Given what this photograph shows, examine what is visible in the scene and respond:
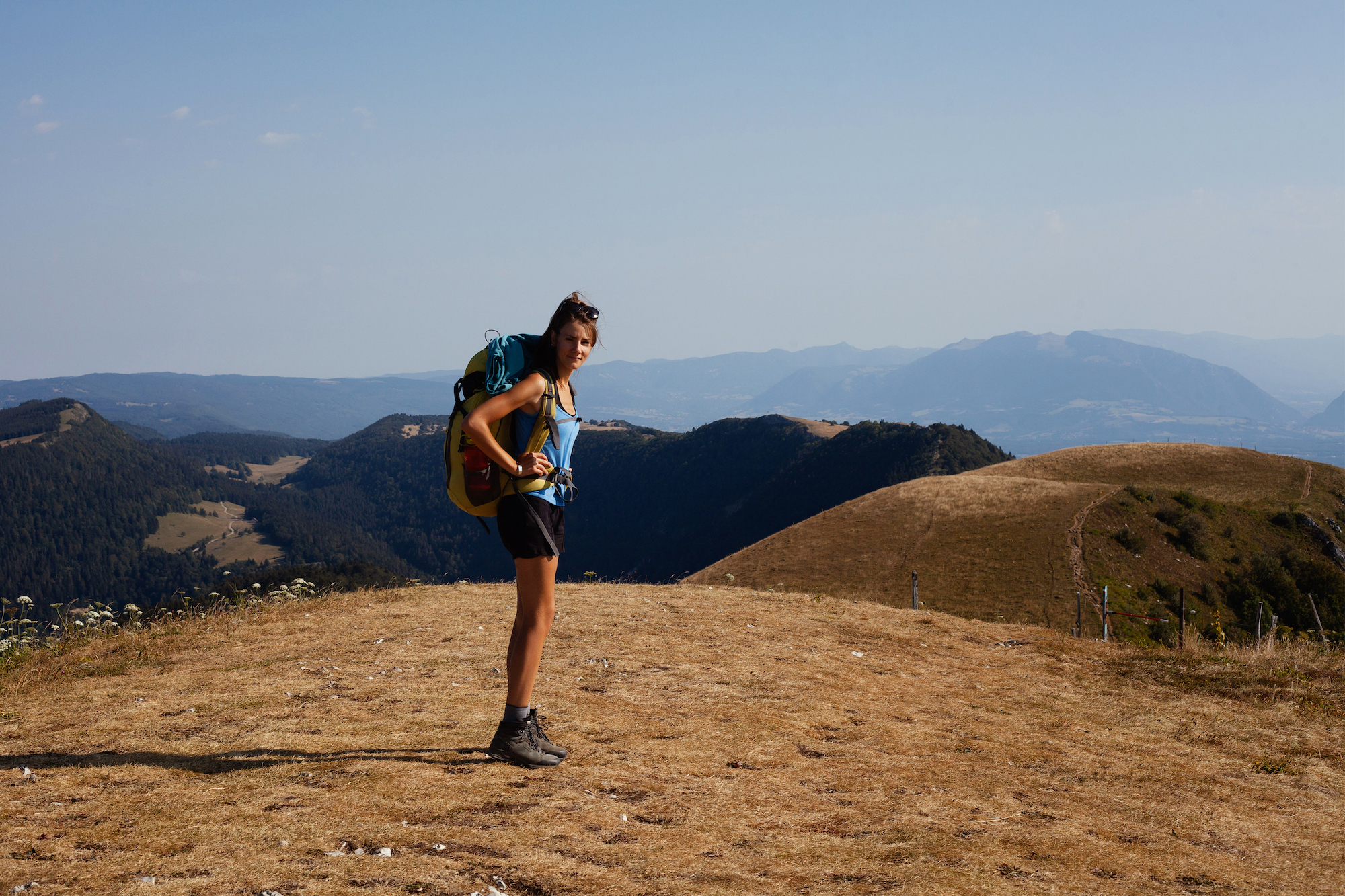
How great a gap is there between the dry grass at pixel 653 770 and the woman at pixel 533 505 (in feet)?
1.06

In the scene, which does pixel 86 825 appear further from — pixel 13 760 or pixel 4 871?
pixel 13 760

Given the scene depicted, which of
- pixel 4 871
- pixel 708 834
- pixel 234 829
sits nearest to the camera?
pixel 4 871

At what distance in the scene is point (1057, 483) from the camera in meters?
60.1

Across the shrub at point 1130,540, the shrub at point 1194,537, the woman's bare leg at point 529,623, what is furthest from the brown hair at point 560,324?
the shrub at point 1194,537

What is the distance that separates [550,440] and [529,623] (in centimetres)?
130

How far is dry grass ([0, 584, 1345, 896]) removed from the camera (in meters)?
4.29

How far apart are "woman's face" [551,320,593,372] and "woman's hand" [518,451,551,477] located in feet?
2.26

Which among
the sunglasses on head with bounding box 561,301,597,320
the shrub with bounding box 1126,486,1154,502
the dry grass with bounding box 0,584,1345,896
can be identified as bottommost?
the shrub with bounding box 1126,486,1154,502

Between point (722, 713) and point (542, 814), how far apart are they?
304 centimetres

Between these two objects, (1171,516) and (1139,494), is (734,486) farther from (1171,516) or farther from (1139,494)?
(1171,516)

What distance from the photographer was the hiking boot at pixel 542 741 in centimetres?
585

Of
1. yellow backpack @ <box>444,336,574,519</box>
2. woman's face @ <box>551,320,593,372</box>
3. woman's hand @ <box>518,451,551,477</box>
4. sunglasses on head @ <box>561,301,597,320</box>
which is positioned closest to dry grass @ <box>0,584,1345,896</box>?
yellow backpack @ <box>444,336,574,519</box>

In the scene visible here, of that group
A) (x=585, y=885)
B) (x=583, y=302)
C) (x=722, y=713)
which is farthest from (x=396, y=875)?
(x=722, y=713)

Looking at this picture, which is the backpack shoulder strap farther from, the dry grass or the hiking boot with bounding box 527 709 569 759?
the dry grass
